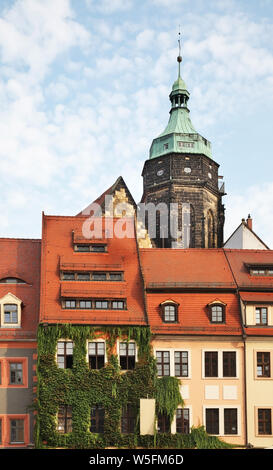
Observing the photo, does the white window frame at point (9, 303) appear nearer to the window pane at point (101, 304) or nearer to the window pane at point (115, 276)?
the window pane at point (101, 304)

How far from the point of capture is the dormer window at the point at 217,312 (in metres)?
37.8

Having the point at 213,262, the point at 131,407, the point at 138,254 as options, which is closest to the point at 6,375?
the point at 131,407

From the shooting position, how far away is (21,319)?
122ft

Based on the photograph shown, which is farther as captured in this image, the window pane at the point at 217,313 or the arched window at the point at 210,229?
the arched window at the point at 210,229

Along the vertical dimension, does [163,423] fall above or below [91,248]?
below

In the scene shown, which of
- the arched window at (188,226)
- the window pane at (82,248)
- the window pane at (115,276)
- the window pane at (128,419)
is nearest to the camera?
the window pane at (128,419)

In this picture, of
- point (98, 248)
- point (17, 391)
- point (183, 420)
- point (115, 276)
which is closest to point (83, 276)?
point (115, 276)

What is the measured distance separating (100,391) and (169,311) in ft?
19.0

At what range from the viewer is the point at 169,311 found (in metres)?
37.7

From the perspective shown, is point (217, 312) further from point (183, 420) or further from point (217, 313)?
point (183, 420)

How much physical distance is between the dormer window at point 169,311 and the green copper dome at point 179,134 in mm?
32712

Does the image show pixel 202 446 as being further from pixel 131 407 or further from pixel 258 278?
pixel 258 278

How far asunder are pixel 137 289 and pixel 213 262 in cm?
571

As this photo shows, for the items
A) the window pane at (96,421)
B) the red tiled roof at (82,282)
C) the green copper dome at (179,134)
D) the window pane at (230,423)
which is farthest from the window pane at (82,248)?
the green copper dome at (179,134)
